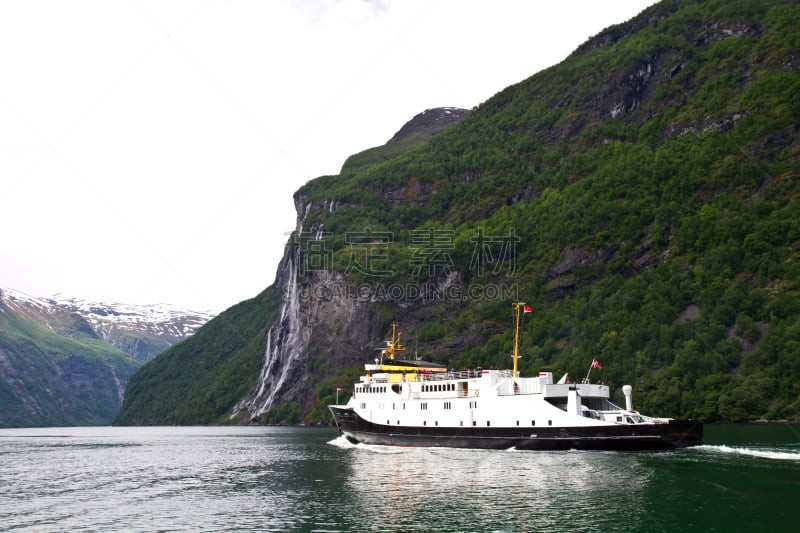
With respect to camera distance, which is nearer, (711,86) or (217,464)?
(217,464)

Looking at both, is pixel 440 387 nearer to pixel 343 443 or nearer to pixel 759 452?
pixel 343 443

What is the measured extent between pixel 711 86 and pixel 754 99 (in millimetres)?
20717

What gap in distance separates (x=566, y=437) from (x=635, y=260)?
291 ft

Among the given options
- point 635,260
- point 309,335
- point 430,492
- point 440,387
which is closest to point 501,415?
point 440,387

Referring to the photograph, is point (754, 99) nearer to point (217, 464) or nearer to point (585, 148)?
point (585, 148)

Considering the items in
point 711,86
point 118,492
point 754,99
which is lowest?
point 118,492

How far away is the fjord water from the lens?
115 ft

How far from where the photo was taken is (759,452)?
5616 centimetres

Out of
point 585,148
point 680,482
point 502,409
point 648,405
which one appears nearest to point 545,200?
point 585,148

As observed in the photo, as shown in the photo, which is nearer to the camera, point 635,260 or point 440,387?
point 440,387

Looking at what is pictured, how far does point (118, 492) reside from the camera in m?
46.8

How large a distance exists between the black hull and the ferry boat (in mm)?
79

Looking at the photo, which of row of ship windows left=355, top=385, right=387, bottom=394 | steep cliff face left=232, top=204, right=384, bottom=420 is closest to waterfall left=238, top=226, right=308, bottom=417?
steep cliff face left=232, top=204, right=384, bottom=420

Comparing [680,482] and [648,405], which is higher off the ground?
[648,405]
